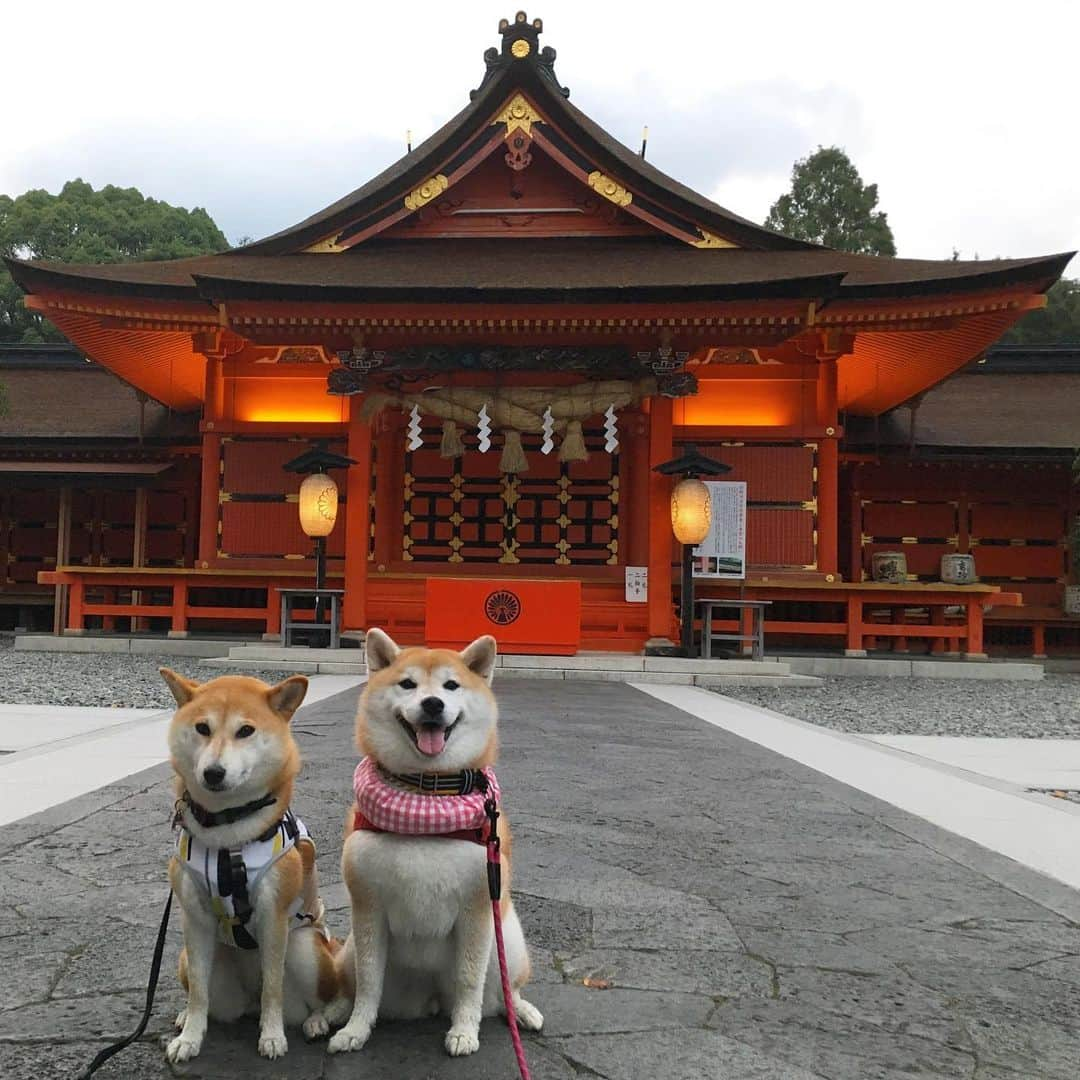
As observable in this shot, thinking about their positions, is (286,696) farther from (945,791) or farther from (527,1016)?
(945,791)

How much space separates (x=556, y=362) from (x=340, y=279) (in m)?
3.49

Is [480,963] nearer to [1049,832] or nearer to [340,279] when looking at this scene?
[1049,832]

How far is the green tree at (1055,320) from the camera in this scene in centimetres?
3597

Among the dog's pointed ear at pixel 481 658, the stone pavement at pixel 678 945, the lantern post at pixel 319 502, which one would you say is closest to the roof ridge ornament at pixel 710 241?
the lantern post at pixel 319 502

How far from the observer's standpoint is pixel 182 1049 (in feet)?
6.02

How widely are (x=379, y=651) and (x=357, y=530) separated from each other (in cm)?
1087

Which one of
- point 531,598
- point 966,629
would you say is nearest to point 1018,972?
point 531,598

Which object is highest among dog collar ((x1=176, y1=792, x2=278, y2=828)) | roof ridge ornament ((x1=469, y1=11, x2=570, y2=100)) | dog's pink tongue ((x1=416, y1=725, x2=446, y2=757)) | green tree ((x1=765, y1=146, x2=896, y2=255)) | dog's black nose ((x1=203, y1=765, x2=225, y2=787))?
green tree ((x1=765, y1=146, x2=896, y2=255))

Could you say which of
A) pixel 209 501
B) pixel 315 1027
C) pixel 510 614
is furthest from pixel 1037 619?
pixel 315 1027

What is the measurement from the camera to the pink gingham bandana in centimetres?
188

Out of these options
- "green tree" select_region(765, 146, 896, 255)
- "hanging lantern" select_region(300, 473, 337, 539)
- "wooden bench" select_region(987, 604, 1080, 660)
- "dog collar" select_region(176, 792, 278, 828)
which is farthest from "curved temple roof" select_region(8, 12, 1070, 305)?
"green tree" select_region(765, 146, 896, 255)

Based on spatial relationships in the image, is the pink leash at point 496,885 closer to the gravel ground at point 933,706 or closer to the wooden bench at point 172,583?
the gravel ground at point 933,706

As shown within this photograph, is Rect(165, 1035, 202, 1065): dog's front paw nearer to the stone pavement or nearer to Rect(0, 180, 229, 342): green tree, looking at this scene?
the stone pavement

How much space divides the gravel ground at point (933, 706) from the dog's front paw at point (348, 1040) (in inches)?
259
